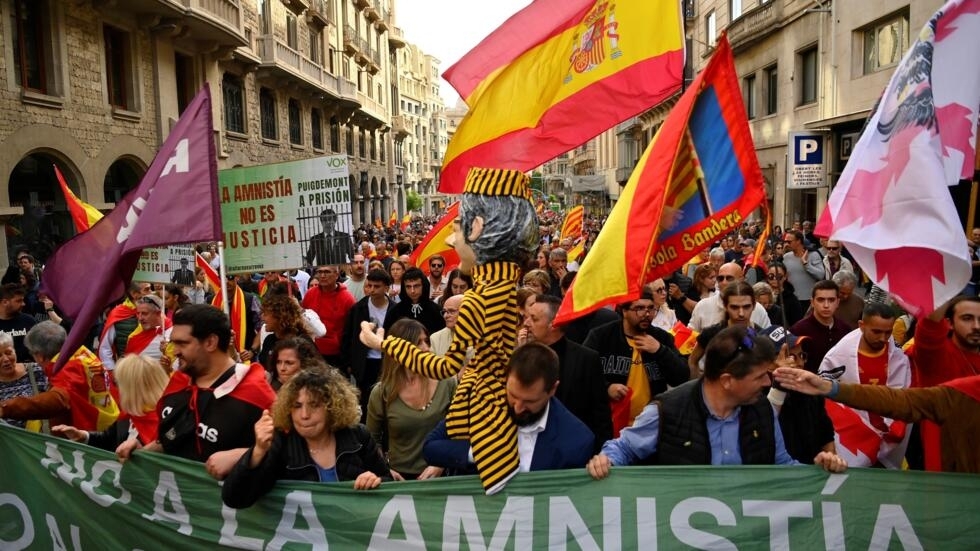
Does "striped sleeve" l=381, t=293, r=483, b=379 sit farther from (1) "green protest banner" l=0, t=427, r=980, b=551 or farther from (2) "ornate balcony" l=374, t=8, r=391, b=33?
(2) "ornate balcony" l=374, t=8, r=391, b=33

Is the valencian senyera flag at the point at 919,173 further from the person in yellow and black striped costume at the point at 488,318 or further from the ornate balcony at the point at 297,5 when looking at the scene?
the ornate balcony at the point at 297,5

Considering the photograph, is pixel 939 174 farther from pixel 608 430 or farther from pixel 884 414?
pixel 608 430

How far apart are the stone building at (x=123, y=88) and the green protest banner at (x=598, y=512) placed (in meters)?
13.2

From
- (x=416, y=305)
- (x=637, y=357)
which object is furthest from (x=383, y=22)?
(x=637, y=357)

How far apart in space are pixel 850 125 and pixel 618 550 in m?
19.1

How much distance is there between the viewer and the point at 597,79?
5727 mm

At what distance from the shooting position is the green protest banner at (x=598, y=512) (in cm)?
312

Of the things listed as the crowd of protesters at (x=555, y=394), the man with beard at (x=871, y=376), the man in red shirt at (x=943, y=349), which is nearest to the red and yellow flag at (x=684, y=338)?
the crowd of protesters at (x=555, y=394)

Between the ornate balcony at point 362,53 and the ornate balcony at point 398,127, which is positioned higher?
the ornate balcony at point 362,53

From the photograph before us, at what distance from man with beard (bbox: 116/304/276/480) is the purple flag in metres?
0.91

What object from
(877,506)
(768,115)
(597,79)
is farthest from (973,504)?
(768,115)

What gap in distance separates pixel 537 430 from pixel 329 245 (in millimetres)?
4288

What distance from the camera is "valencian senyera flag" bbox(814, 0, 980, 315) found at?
304 centimetres

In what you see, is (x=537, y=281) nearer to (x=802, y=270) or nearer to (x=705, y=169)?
(x=705, y=169)
